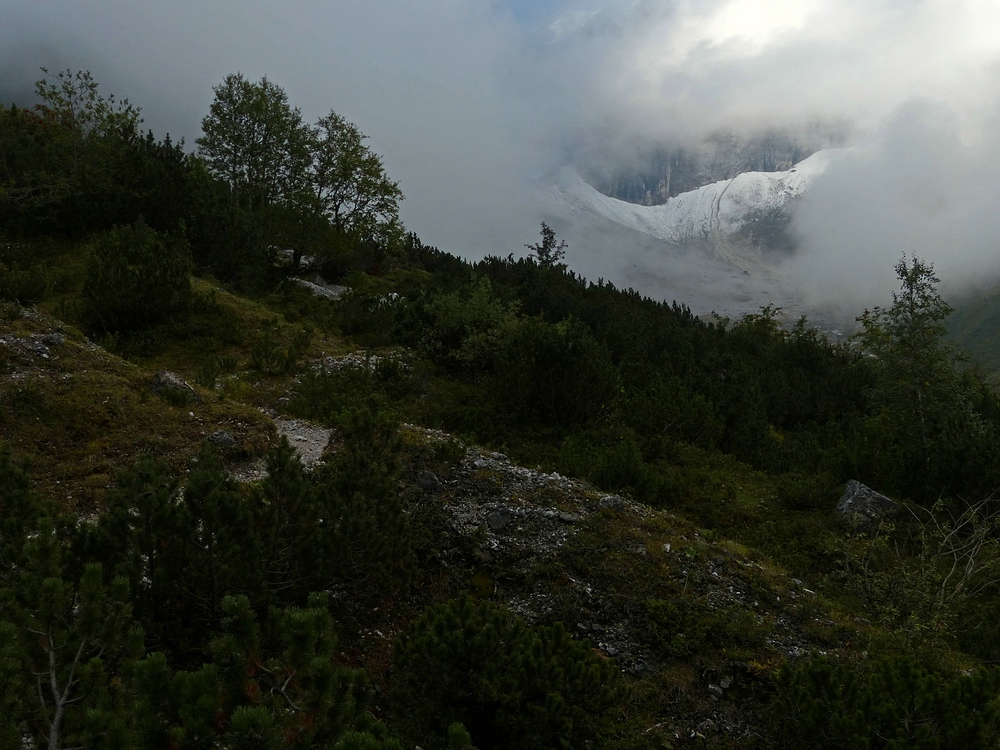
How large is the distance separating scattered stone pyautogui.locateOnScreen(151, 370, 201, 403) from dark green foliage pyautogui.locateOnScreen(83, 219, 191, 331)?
441 centimetres

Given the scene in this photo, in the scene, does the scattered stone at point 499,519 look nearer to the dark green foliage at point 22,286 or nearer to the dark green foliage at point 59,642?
the dark green foliage at point 59,642

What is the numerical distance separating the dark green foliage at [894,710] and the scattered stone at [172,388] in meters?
7.94

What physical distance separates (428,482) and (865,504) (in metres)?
7.49

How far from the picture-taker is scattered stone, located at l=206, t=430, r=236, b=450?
7709mm

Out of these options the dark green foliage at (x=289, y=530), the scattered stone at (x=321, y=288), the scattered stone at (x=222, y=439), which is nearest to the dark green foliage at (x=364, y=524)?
the dark green foliage at (x=289, y=530)

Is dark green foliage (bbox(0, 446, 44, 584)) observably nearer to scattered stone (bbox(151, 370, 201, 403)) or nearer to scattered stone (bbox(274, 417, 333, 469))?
scattered stone (bbox(274, 417, 333, 469))

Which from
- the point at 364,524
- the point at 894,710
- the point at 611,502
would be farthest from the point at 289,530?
the point at 611,502

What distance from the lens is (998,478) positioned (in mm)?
10195

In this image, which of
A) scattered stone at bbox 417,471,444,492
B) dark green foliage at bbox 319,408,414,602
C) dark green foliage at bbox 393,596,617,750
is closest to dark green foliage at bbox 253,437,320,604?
dark green foliage at bbox 319,408,414,602

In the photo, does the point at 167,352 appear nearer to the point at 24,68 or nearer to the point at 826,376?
the point at 826,376

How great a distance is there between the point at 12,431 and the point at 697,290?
543ft

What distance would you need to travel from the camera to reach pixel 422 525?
21.3 feet

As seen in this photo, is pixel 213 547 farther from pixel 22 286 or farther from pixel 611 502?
pixel 22 286

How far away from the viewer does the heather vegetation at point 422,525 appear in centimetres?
282
